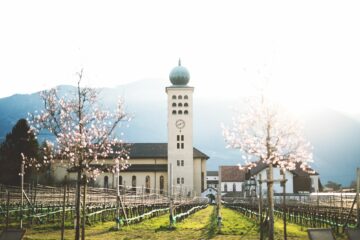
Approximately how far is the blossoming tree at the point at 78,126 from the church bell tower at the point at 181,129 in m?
57.9

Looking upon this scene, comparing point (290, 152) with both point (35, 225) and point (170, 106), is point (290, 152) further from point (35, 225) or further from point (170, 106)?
point (170, 106)

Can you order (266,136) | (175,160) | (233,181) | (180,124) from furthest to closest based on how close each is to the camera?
(233,181) → (180,124) → (175,160) → (266,136)

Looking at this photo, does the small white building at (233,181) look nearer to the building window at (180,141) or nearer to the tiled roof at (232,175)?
the tiled roof at (232,175)

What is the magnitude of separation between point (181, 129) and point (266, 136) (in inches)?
2477

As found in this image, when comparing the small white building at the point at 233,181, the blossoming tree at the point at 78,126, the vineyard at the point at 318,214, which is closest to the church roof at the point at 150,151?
the small white building at the point at 233,181

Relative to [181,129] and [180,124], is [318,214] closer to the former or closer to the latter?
[181,129]

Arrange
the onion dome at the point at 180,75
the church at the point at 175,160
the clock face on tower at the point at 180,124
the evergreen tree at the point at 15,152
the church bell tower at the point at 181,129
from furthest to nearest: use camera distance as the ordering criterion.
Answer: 1. the onion dome at the point at 180,75
2. the clock face on tower at the point at 180,124
3. the church at the point at 175,160
4. the church bell tower at the point at 181,129
5. the evergreen tree at the point at 15,152

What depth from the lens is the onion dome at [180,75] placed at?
7944 centimetres

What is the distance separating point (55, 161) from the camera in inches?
635

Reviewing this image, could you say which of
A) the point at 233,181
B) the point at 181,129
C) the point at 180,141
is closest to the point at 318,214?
the point at 180,141

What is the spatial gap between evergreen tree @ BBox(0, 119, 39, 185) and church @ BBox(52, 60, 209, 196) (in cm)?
1511

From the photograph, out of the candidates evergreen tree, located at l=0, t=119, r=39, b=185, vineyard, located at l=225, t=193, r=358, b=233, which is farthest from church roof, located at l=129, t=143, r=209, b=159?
vineyard, located at l=225, t=193, r=358, b=233

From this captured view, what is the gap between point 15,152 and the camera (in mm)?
59719

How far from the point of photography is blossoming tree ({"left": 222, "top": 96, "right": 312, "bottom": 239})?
1368cm
